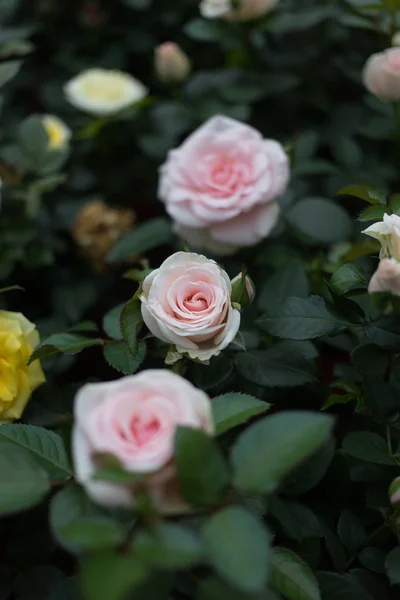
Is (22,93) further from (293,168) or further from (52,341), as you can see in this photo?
(52,341)

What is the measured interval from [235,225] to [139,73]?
0.68 m

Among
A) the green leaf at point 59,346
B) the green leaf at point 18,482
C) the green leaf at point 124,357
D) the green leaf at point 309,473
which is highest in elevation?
the green leaf at point 18,482

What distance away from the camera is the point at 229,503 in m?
0.43

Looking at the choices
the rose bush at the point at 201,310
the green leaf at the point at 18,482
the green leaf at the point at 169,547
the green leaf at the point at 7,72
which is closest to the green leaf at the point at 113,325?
the rose bush at the point at 201,310

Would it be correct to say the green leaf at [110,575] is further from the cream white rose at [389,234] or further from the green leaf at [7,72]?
the green leaf at [7,72]

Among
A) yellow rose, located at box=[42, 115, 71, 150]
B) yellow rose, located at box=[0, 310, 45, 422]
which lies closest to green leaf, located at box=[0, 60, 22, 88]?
yellow rose, located at box=[42, 115, 71, 150]

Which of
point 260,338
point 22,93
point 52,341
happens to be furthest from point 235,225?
point 22,93

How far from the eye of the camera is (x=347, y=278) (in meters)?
0.59

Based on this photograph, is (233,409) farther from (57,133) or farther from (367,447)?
(57,133)

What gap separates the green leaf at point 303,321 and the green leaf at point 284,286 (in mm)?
132

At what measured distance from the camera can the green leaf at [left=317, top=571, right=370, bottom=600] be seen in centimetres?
58

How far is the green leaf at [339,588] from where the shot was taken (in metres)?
0.58

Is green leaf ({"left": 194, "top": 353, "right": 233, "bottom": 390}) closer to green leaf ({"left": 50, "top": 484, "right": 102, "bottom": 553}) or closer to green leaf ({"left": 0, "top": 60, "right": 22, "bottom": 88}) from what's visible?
green leaf ({"left": 50, "top": 484, "right": 102, "bottom": 553})

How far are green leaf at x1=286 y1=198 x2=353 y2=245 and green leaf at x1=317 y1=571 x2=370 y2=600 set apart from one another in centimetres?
47
